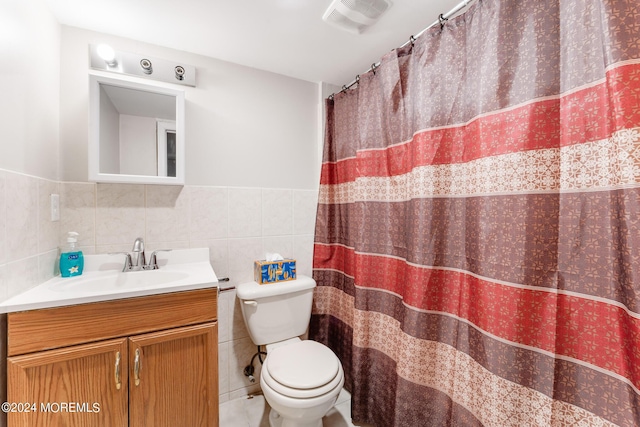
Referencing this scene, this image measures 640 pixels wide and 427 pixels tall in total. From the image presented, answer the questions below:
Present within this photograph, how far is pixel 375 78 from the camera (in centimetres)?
144

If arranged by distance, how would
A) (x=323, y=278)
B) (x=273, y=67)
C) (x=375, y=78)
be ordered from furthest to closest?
(x=323, y=278) → (x=273, y=67) → (x=375, y=78)

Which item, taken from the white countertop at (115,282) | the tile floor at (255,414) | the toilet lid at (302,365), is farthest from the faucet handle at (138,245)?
the tile floor at (255,414)

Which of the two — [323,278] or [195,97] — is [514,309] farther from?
[195,97]

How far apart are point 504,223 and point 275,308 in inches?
48.0

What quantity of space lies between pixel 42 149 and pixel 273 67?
4.11 ft

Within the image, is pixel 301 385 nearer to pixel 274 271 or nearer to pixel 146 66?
pixel 274 271

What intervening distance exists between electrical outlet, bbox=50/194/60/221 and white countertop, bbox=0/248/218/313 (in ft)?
0.73

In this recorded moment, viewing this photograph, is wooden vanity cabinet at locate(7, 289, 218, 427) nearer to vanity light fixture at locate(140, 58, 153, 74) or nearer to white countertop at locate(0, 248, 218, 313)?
white countertop at locate(0, 248, 218, 313)

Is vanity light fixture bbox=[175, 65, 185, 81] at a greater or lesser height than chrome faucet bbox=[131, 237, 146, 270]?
Answer: greater

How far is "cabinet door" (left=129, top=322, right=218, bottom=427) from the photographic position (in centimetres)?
100

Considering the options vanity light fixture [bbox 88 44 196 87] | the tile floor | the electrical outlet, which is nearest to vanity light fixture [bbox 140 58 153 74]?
vanity light fixture [bbox 88 44 196 87]

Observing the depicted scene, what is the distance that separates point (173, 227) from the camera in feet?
4.77

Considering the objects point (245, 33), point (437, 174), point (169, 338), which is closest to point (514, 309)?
point (437, 174)

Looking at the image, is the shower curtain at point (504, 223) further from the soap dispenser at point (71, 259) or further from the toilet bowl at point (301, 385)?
the soap dispenser at point (71, 259)
